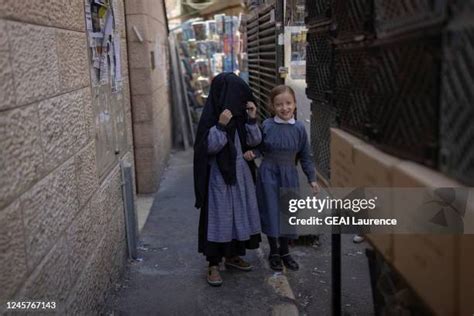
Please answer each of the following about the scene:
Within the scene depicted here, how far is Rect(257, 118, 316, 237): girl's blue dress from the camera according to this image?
3848mm

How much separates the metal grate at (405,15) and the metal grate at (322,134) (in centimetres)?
78

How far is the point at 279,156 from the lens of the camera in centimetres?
390

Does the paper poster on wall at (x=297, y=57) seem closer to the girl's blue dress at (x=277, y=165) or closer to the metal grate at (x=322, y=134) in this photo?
the girl's blue dress at (x=277, y=165)

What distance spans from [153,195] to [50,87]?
4353mm

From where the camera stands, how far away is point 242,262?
4117mm

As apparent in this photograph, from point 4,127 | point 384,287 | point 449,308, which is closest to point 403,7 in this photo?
point 449,308

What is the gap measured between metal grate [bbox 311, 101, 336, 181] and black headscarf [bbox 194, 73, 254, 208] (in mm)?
942

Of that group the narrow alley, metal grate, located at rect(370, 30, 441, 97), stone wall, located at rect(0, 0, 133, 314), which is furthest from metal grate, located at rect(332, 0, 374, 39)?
stone wall, located at rect(0, 0, 133, 314)

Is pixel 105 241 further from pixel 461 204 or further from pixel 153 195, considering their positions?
pixel 153 195

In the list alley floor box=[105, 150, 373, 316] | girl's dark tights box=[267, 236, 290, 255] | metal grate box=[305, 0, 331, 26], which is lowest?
alley floor box=[105, 150, 373, 316]

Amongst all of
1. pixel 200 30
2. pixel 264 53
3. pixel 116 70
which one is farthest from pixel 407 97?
pixel 200 30

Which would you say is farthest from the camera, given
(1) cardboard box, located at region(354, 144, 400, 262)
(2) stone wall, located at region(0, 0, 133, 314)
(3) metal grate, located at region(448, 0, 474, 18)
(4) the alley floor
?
(4) the alley floor

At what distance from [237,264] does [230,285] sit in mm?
293

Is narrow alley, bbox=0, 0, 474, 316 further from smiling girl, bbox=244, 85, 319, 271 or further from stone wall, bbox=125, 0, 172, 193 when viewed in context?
stone wall, bbox=125, 0, 172, 193
